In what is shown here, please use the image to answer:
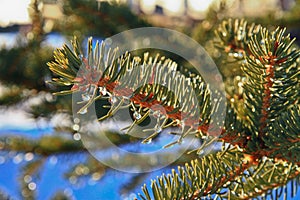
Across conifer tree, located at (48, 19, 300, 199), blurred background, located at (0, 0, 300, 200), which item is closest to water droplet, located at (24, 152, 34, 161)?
blurred background, located at (0, 0, 300, 200)

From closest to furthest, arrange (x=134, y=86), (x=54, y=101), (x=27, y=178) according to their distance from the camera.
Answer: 1. (x=134, y=86)
2. (x=54, y=101)
3. (x=27, y=178)

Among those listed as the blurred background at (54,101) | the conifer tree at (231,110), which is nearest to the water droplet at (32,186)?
the blurred background at (54,101)

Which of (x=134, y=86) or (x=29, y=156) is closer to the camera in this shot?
(x=134, y=86)

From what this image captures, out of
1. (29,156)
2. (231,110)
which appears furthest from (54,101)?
(231,110)

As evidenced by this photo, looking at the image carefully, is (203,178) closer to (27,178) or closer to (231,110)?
(231,110)

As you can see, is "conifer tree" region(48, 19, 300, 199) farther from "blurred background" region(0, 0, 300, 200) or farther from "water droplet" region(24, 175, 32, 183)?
"water droplet" region(24, 175, 32, 183)

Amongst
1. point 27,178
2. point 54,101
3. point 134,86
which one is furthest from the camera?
point 27,178

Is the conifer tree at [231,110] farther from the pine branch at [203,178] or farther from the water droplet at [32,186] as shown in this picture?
the water droplet at [32,186]

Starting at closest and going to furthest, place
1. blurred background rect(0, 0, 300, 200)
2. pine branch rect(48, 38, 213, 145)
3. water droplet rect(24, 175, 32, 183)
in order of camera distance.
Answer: pine branch rect(48, 38, 213, 145)
blurred background rect(0, 0, 300, 200)
water droplet rect(24, 175, 32, 183)

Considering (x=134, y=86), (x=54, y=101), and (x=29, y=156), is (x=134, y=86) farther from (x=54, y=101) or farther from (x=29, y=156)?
(x=29, y=156)
